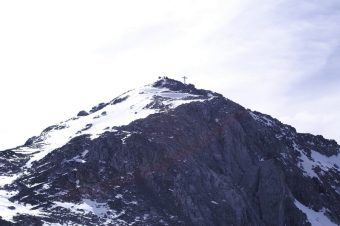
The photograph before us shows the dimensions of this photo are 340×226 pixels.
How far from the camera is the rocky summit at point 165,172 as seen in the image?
373 ft

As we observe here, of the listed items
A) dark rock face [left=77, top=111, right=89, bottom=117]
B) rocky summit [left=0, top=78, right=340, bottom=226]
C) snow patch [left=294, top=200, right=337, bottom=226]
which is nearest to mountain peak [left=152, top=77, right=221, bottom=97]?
rocky summit [left=0, top=78, right=340, bottom=226]

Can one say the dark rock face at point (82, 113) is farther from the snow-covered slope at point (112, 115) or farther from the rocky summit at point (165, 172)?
the rocky summit at point (165, 172)

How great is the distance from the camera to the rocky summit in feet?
373

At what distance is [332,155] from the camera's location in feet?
592

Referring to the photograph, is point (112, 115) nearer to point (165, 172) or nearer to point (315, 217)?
point (165, 172)

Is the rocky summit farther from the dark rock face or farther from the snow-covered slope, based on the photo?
the dark rock face

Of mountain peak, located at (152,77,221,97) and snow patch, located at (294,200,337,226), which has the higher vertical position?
mountain peak, located at (152,77,221,97)

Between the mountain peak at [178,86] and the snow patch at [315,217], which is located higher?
the mountain peak at [178,86]

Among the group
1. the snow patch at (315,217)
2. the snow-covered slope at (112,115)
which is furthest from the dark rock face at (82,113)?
the snow patch at (315,217)

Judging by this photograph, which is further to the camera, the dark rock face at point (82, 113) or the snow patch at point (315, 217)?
the dark rock face at point (82, 113)

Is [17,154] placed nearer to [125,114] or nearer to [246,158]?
[125,114]

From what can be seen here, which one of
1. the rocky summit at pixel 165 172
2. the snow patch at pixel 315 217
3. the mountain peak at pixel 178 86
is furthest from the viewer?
the mountain peak at pixel 178 86

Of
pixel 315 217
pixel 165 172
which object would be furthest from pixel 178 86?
pixel 165 172

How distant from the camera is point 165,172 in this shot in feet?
403
